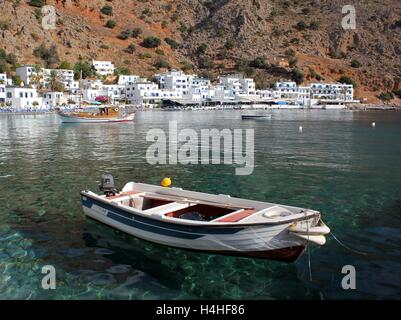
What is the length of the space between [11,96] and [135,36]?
261 feet

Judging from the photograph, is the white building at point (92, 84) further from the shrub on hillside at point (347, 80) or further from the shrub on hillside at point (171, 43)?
the shrub on hillside at point (347, 80)

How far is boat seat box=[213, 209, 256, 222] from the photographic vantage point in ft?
42.1

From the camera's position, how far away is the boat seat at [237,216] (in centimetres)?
1283

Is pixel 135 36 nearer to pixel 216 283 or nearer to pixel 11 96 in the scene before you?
pixel 11 96

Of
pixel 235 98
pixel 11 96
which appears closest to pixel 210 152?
pixel 11 96

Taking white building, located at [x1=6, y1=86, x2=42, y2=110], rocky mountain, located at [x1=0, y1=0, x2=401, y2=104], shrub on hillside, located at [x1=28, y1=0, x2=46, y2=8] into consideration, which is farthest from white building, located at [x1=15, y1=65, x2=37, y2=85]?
shrub on hillside, located at [x1=28, y1=0, x2=46, y2=8]

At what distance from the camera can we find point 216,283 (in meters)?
11.5

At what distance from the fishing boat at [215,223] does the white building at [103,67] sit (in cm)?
13689

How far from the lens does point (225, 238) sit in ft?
40.3

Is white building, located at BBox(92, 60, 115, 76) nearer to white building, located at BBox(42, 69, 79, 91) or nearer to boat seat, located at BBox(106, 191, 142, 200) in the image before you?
white building, located at BBox(42, 69, 79, 91)

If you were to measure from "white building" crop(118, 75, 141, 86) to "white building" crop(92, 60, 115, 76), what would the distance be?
7304mm

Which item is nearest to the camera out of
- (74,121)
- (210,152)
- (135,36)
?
(210,152)

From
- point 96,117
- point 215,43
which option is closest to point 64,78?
point 96,117

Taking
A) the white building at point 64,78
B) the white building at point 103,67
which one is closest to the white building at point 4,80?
the white building at point 64,78
